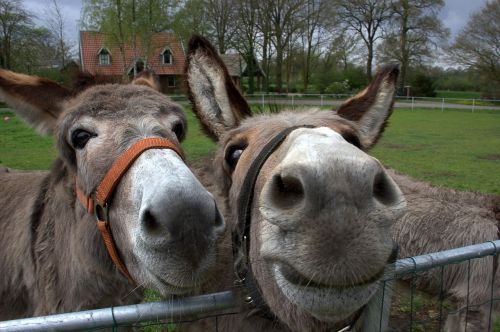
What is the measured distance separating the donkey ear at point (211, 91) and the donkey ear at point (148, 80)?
108 cm

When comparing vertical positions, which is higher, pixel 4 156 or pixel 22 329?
pixel 22 329

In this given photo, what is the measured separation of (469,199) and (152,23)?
A: 3606 cm

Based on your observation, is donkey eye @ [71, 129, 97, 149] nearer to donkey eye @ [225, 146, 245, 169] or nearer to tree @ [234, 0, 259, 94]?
donkey eye @ [225, 146, 245, 169]

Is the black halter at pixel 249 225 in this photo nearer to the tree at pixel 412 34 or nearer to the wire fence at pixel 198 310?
the wire fence at pixel 198 310

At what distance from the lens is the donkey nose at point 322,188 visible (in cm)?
140

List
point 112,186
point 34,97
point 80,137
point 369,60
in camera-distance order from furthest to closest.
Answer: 1. point 369,60
2. point 34,97
3. point 80,137
4. point 112,186

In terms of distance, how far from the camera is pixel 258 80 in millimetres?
46219

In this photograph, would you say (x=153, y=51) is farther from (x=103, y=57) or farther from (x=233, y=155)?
(x=233, y=155)

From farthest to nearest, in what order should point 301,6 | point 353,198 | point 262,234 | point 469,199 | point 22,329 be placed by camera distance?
point 301,6 < point 469,199 < point 262,234 < point 22,329 < point 353,198

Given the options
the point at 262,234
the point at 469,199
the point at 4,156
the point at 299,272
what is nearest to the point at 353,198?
the point at 299,272

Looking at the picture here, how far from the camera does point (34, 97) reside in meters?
3.14

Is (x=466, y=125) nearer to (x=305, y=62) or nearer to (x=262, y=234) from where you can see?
(x=305, y=62)

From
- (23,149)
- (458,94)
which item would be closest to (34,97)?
(23,149)

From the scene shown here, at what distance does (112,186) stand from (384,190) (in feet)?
5.05
